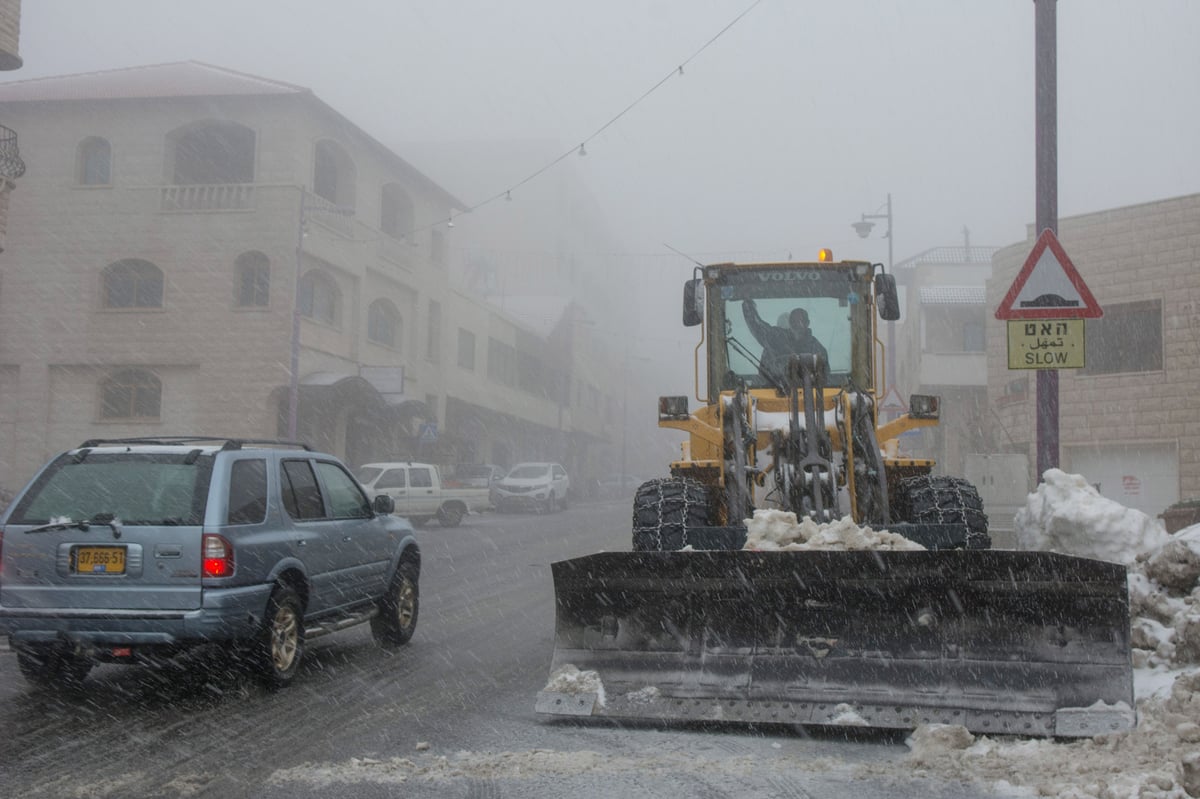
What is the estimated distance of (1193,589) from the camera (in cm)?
689

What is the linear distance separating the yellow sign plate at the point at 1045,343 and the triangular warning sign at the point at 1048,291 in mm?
88

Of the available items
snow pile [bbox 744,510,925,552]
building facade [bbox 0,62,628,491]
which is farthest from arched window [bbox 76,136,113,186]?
snow pile [bbox 744,510,925,552]

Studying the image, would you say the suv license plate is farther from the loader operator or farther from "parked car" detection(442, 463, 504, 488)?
"parked car" detection(442, 463, 504, 488)

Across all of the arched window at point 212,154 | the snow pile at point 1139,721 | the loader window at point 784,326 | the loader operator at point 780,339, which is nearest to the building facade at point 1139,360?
the loader window at point 784,326

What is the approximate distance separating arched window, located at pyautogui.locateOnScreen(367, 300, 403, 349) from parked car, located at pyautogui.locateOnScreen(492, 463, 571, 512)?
21.2 feet

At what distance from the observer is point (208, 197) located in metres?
33.4

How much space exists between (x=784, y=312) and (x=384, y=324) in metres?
32.1

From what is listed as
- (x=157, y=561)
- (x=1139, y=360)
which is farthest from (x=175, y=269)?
(x=157, y=561)

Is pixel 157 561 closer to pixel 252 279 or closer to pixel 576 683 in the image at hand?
pixel 576 683

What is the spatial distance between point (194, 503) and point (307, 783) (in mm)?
2364

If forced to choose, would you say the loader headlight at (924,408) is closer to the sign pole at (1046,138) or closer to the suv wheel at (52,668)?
the sign pole at (1046,138)

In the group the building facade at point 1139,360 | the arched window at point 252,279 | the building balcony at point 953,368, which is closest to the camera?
the building facade at point 1139,360

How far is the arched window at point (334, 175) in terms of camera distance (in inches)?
1428

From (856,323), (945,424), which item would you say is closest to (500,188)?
(945,424)
